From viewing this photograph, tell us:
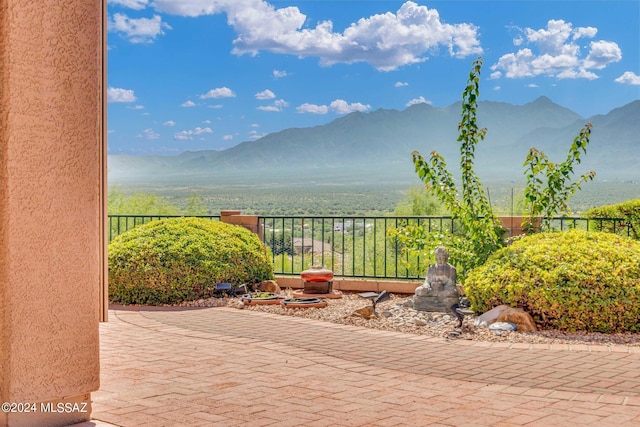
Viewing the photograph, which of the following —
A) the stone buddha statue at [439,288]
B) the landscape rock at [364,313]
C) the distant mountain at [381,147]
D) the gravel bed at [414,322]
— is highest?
the distant mountain at [381,147]

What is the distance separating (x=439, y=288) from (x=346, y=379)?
3.58 meters

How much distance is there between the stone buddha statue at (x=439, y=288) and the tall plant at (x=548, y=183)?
5.09ft

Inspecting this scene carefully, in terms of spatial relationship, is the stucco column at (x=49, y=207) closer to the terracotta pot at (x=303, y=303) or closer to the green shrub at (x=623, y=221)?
the terracotta pot at (x=303, y=303)

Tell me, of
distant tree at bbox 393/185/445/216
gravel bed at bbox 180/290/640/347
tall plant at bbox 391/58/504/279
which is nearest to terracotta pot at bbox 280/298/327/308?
gravel bed at bbox 180/290/640/347

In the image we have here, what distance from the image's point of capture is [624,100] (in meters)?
149

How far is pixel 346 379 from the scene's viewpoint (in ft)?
17.4

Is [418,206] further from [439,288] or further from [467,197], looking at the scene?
[439,288]

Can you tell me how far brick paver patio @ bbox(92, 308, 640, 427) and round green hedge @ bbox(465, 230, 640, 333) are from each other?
746 mm

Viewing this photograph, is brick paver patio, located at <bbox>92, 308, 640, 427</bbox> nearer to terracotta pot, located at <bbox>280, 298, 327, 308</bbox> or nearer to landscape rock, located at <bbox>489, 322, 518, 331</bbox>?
landscape rock, located at <bbox>489, 322, 518, 331</bbox>

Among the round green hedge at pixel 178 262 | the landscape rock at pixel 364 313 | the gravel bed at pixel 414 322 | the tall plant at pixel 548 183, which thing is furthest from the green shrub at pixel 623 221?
the round green hedge at pixel 178 262

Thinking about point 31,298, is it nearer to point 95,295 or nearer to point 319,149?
point 95,295

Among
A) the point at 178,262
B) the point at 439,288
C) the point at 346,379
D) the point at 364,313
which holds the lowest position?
the point at 346,379

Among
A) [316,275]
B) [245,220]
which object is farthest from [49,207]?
[245,220]

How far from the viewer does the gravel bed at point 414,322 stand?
277 inches
